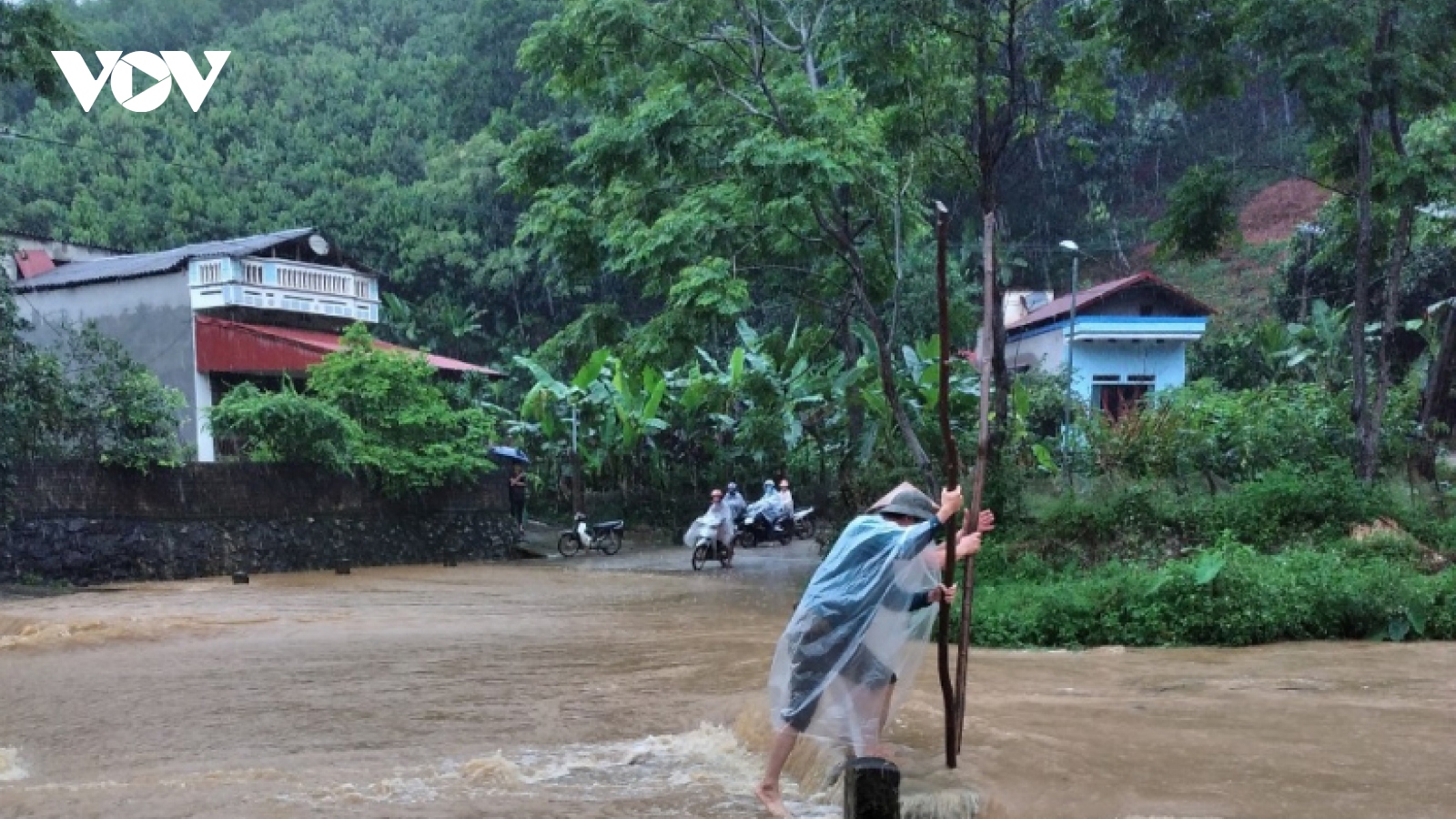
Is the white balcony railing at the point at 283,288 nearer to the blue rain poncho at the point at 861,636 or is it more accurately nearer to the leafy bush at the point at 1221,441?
the leafy bush at the point at 1221,441

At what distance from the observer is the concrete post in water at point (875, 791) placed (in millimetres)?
4684

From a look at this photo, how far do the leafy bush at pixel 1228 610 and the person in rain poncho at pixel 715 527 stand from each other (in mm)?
8765

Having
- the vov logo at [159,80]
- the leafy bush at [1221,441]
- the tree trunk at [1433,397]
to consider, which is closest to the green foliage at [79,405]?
the leafy bush at [1221,441]

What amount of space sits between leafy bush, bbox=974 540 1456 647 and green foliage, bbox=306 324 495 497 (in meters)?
11.0

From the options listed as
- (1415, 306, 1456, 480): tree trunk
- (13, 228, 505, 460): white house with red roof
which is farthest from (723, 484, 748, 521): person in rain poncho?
(1415, 306, 1456, 480): tree trunk

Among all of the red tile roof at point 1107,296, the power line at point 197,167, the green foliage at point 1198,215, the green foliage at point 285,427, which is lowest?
the green foliage at point 285,427

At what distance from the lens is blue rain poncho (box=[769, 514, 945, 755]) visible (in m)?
5.69

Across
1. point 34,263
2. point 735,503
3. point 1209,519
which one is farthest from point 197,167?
point 1209,519

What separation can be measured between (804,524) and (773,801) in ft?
62.1

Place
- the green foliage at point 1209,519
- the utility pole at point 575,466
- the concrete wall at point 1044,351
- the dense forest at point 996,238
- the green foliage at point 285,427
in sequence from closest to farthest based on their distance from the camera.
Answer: the dense forest at point 996,238 → the green foliage at point 1209,519 → the green foliage at point 285,427 → the utility pole at point 575,466 → the concrete wall at point 1044,351

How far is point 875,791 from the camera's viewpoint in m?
4.69

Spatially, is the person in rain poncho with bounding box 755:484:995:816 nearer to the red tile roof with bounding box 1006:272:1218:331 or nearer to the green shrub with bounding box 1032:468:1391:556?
the green shrub with bounding box 1032:468:1391:556

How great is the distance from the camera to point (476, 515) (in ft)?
69.5

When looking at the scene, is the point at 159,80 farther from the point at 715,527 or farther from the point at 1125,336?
the point at 1125,336
